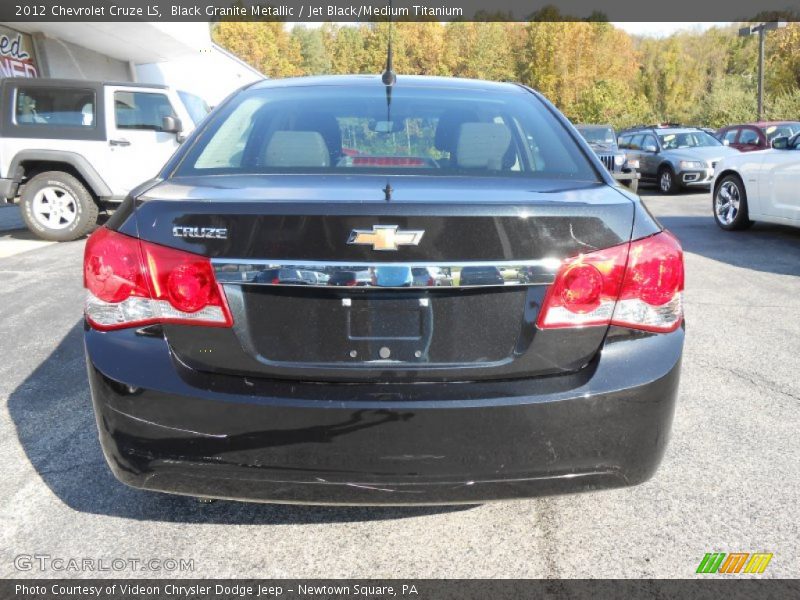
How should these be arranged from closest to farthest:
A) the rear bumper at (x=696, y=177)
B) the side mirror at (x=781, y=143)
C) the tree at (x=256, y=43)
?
the side mirror at (x=781, y=143) → the rear bumper at (x=696, y=177) → the tree at (x=256, y=43)

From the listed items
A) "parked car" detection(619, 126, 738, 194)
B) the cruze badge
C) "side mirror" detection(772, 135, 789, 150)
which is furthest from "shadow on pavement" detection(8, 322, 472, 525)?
"parked car" detection(619, 126, 738, 194)

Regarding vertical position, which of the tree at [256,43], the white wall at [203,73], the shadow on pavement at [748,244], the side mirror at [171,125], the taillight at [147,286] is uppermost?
the tree at [256,43]

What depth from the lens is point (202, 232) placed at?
187 centimetres

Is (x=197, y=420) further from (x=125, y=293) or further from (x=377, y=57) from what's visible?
(x=377, y=57)

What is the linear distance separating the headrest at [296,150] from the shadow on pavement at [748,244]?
5839 millimetres

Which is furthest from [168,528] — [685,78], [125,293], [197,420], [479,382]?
[685,78]

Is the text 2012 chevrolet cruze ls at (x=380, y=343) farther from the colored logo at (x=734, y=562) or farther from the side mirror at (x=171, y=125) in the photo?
the side mirror at (x=171, y=125)

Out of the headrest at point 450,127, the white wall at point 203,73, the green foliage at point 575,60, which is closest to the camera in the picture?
the headrest at point 450,127

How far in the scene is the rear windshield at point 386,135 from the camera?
243cm

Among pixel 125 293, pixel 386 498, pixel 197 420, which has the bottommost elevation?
pixel 386 498

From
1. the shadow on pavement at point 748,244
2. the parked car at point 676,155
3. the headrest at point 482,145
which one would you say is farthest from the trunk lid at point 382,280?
the parked car at point 676,155

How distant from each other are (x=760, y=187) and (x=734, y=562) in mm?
7552

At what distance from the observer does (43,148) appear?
8969 millimetres

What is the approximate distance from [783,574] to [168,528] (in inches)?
79.1
